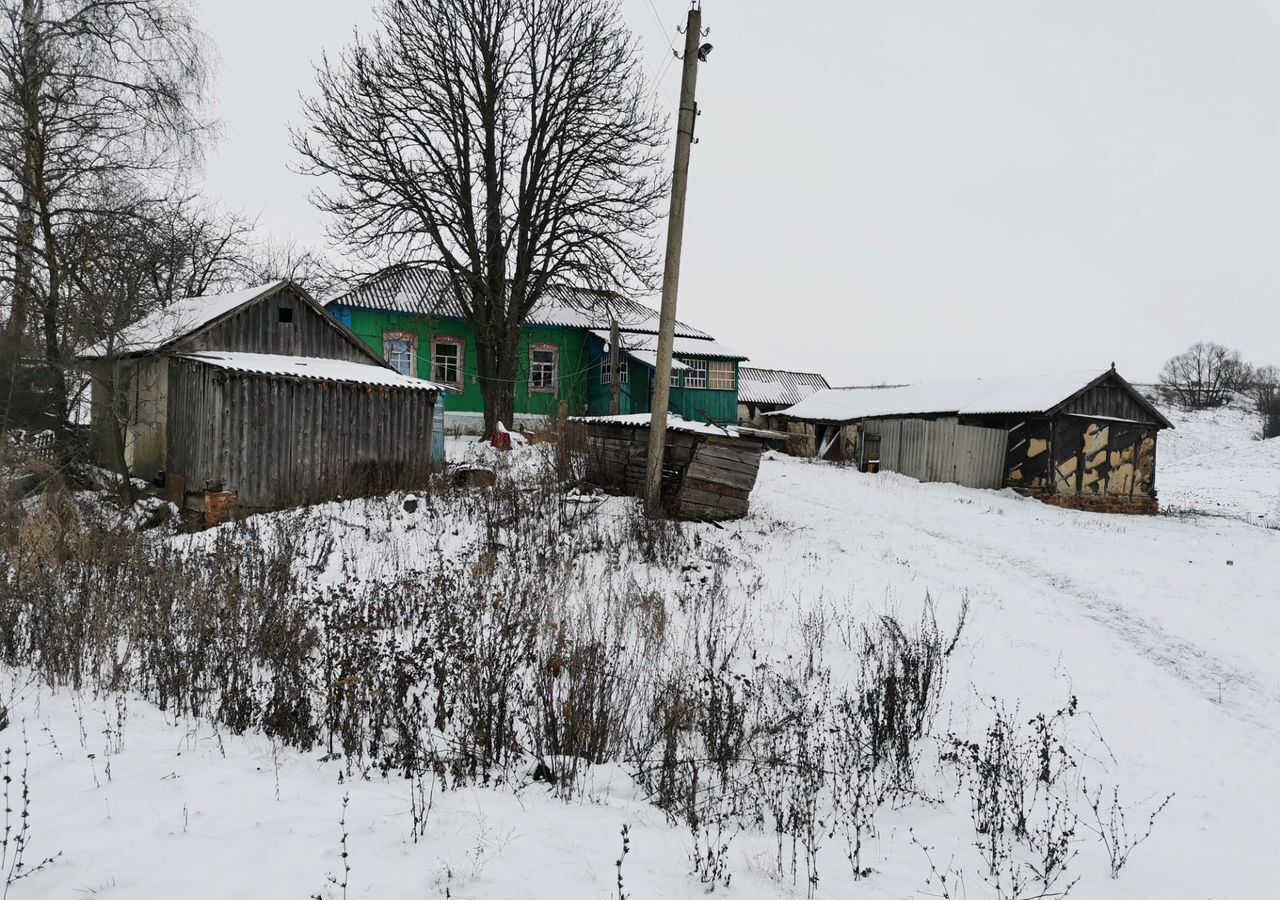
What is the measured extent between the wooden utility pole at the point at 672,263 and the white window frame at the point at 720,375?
1597 centimetres

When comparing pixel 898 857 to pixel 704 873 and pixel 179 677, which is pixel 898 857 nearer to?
pixel 704 873

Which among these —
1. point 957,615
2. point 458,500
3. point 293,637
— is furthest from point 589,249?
point 293,637

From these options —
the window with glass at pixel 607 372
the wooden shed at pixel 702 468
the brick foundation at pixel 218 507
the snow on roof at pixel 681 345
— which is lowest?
the brick foundation at pixel 218 507

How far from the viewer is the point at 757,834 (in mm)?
3893

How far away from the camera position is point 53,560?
7445 mm

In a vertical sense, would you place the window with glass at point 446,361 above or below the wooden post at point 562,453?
above

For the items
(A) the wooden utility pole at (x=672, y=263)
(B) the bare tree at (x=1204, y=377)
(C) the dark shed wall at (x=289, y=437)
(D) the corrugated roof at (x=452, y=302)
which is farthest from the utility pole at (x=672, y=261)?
(B) the bare tree at (x=1204, y=377)

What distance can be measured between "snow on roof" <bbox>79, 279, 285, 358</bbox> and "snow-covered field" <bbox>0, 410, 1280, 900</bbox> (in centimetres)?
581

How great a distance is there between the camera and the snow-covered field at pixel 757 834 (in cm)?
317

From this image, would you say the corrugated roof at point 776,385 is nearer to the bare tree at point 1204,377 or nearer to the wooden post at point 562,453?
the wooden post at point 562,453

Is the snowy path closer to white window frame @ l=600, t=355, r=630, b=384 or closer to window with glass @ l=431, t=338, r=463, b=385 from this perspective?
white window frame @ l=600, t=355, r=630, b=384

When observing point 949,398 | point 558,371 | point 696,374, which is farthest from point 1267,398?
point 558,371

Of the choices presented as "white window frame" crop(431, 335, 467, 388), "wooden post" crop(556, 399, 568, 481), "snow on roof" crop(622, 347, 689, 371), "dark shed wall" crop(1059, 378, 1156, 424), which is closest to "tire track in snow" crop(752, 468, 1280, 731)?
"wooden post" crop(556, 399, 568, 481)

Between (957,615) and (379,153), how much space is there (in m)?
17.2
